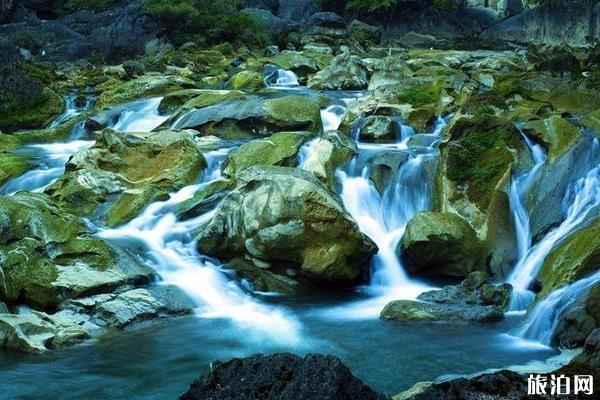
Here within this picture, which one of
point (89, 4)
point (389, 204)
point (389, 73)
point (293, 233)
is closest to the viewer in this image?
point (293, 233)

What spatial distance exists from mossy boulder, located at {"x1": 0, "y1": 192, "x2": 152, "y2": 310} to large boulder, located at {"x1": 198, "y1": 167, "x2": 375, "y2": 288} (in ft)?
4.79

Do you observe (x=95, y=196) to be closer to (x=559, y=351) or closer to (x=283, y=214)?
(x=283, y=214)

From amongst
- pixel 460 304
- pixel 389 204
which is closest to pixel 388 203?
pixel 389 204

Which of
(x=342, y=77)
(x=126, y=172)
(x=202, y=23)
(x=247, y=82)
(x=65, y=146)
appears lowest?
(x=126, y=172)

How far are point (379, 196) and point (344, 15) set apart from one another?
34.2m

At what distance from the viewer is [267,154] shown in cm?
1320

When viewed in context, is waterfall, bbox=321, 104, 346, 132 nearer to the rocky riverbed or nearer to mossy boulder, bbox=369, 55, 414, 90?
the rocky riverbed

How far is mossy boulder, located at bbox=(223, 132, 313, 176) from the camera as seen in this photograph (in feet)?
42.9

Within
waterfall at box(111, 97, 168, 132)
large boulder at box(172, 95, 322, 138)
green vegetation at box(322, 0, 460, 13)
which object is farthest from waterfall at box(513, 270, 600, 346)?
green vegetation at box(322, 0, 460, 13)

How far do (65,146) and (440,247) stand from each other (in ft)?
36.0

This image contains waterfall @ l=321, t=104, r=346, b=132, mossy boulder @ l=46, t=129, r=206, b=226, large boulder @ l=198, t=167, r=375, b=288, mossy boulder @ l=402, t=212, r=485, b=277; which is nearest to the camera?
large boulder @ l=198, t=167, r=375, b=288

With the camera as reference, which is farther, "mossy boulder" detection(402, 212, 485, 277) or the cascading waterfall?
the cascading waterfall

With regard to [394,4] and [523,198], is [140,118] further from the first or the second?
[394,4]

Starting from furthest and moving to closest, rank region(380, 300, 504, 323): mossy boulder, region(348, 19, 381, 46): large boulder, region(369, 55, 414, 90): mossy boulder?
region(348, 19, 381, 46): large boulder < region(369, 55, 414, 90): mossy boulder < region(380, 300, 504, 323): mossy boulder
